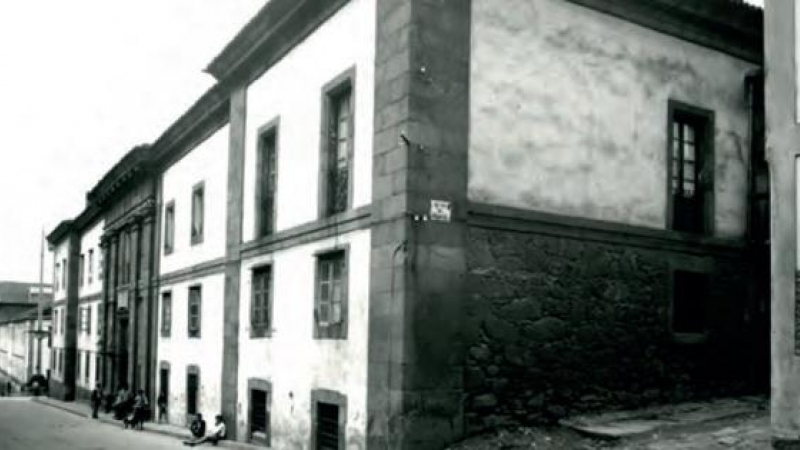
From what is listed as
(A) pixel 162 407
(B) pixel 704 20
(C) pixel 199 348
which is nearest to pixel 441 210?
(B) pixel 704 20

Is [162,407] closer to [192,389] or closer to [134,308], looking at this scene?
[192,389]

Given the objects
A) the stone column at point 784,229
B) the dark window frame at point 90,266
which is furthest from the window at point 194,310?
the dark window frame at point 90,266

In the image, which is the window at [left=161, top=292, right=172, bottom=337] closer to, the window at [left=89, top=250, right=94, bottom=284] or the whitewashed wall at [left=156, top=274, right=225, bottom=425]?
the whitewashed wall at [left=156, top=274, right=225, bottom=425]

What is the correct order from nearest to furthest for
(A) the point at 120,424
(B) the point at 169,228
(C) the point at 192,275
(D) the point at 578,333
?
(D) the point at 578,333
(C) the point at 192,275
(B) the point at 169,228
(A) the point at 120,424

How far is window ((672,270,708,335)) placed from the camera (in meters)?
14.5

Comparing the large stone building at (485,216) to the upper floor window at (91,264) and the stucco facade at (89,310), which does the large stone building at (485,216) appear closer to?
the stucco facade at (89,310)

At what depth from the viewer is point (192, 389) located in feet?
70.8

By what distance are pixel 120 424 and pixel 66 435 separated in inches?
104

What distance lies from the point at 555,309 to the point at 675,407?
279cm

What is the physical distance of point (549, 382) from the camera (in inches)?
491

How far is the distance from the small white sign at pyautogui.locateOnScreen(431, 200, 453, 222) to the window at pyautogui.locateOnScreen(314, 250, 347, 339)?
2015 millimetres

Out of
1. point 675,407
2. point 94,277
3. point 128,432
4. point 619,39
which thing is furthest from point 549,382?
point 94,277

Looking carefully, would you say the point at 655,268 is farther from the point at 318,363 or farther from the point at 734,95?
the point at 318,363

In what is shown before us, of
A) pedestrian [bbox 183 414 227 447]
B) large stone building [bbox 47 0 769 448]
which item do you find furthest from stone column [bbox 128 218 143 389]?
large stone building [bbox 47 0 769 448]
